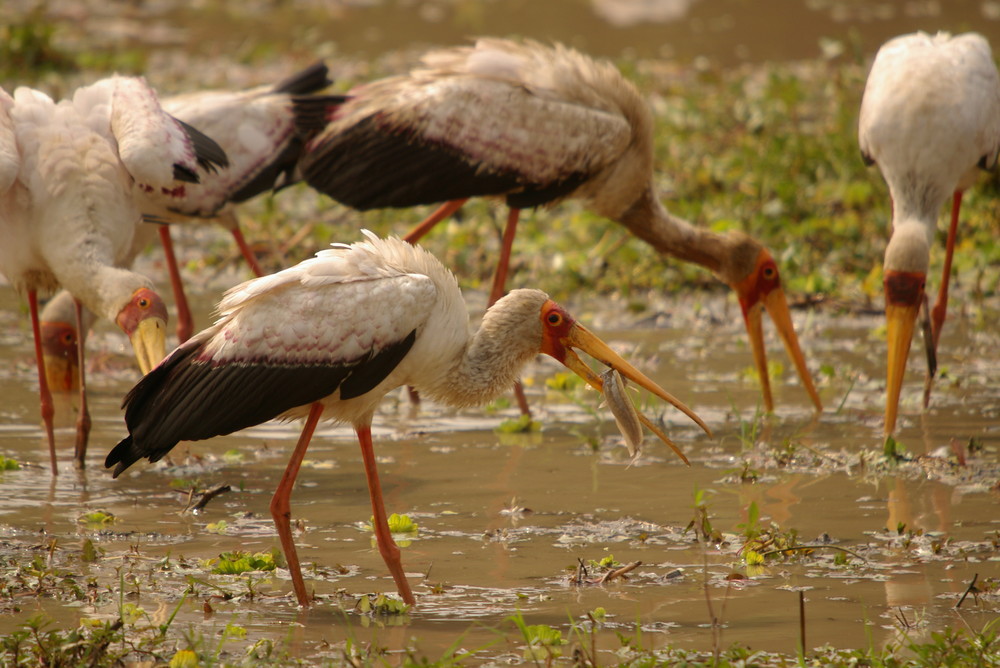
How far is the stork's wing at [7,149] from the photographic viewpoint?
5012 mm

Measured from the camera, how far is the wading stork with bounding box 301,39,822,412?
20.4 feet

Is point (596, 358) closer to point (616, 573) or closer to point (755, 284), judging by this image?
point (616, 573)

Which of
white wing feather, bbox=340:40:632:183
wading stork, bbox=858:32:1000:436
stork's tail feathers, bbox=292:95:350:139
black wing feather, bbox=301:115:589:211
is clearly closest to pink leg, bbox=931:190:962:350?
wading stork, bbox=858:32:1000:436

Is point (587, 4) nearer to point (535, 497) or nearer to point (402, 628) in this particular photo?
point (535, 497)

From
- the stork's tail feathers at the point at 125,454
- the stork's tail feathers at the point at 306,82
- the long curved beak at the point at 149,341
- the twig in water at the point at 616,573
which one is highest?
the stork's tail feathers at the point at 306,82

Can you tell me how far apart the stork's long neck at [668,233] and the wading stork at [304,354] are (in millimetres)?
2678

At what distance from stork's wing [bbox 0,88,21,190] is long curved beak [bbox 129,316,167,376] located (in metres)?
0.77

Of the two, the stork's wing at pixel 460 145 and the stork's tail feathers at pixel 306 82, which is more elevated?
the stork's tail feathers at pixel 306 82

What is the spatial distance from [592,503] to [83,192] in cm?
220

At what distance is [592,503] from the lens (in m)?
4.80

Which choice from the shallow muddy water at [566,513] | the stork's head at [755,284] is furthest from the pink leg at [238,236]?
the stork's head at [755,284]

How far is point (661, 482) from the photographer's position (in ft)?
16.5

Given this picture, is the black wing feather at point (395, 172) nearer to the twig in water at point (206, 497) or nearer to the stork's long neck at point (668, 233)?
the stork's long neck at point (668, 233)

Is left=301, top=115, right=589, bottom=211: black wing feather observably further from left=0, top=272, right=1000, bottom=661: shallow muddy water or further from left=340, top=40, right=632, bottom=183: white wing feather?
left=0, top=272, right=1000, bottom=661: shallow muddy water
